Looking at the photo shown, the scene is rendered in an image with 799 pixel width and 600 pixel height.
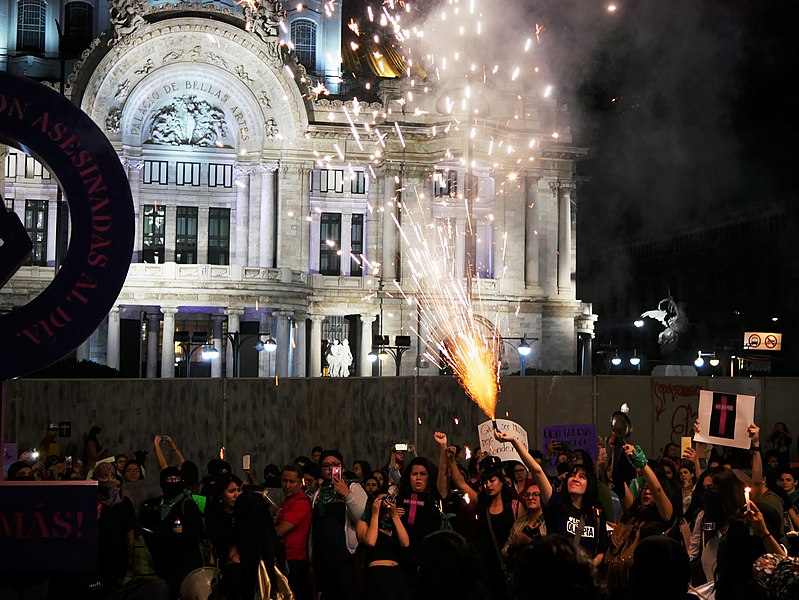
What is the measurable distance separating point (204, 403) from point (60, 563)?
15.3 metres

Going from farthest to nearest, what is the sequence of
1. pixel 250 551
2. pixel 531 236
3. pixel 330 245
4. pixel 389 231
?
pixel 531 236 → pixel 330 245 → pixel 389 231 → pixel 250 551

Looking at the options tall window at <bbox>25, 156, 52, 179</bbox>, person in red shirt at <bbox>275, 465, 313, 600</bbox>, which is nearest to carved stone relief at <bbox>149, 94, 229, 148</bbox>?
tall window at <bbox>25, 156, 52, 179</bbox>

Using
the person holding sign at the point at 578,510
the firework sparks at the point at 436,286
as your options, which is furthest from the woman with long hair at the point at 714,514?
the firework sparks at the point at 436,286

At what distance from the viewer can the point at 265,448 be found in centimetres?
2105

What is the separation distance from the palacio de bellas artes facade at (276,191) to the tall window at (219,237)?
6 centimetres

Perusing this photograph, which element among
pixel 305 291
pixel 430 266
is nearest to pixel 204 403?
pixel 305 291

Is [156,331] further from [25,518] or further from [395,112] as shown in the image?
[25,518]

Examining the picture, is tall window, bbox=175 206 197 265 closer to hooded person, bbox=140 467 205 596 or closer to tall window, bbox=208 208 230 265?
tall window, bbox=208 208 230 265

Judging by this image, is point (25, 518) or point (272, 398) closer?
point (25, 518)

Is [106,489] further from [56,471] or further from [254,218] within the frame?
[254,218]

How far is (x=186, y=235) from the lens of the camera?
152 feet

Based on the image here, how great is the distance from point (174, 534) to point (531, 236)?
39928 millimetres

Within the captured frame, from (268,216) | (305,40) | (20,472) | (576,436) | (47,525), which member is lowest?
(20,472)

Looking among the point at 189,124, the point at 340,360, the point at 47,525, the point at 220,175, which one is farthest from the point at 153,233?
the point at 47,525
